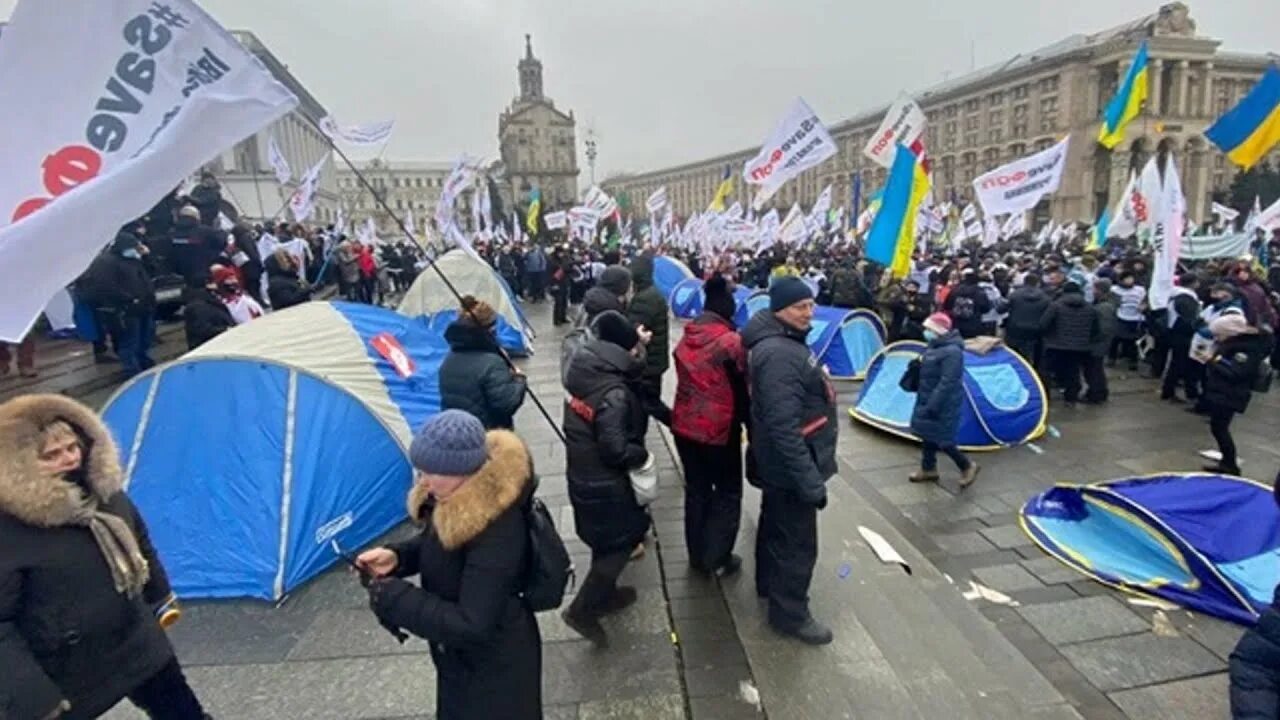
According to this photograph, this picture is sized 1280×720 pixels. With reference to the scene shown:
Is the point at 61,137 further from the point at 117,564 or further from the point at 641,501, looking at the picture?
the point at 641,501

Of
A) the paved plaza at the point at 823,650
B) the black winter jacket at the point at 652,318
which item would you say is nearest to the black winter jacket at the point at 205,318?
the paved plaza at the point at 823,650

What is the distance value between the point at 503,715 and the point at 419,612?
507mm

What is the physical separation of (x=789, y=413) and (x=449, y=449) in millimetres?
2004

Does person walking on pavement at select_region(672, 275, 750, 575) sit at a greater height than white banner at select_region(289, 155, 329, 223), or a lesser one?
lesser

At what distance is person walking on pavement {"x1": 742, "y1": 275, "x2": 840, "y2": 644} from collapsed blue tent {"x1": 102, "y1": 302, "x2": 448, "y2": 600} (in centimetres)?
286

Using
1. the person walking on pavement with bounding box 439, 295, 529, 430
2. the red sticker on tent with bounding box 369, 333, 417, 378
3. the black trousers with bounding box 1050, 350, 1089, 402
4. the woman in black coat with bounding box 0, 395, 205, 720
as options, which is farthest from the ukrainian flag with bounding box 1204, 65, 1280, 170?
the woman in black coat with bounding box 0, 395, 205, 720

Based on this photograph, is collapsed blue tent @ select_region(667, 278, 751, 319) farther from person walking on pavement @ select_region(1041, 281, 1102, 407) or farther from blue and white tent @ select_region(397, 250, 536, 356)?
person walking on pavement @ select_region(1041, 281, 1102, 407)

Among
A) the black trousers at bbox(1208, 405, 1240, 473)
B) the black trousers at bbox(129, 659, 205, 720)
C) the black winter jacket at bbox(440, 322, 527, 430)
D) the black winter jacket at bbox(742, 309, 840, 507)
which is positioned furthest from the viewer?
the black trousers at bbox(1208, 405, 1240, 473)

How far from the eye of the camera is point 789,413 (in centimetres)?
358

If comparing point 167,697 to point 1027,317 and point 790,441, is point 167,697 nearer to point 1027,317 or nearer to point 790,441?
point 790,441

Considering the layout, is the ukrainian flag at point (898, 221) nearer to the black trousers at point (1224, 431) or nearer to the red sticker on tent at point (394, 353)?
the black trousers at point (1224, 431)

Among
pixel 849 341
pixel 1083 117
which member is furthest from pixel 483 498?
pixel 1083 117

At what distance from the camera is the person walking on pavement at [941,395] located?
→ 21.5 ft

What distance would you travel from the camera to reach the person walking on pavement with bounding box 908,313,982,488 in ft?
21.5
